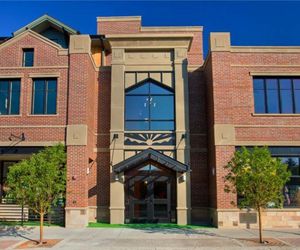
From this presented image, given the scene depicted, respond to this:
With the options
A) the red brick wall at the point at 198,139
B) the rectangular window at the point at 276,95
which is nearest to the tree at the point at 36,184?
the red brick wall at the point at 198,139

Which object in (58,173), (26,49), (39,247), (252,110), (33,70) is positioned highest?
(26,49)

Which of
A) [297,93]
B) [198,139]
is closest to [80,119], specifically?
[198,139]

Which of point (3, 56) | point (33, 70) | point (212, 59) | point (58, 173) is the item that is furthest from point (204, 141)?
point (3, 56)

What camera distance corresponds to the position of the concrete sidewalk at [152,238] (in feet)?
39.9

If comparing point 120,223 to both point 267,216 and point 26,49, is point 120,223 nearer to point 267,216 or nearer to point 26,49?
point 267,216

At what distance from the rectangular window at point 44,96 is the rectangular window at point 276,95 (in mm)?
10094

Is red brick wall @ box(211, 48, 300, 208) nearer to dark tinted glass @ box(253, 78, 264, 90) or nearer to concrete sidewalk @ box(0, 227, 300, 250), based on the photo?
dark tinted glass @ box(253, 78, 264, 90)

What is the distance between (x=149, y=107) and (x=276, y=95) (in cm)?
645

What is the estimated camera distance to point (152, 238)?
44.5 ft

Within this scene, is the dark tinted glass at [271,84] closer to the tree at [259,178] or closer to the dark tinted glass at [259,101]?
the dark tinted glass at [259,101]

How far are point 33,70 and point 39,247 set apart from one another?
31.1 ft

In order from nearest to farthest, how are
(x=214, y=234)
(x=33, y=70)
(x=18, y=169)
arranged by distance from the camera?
(x=18, y=169), (x=214, y=234), (x=33, y=70)

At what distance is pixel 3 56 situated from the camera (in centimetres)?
1864

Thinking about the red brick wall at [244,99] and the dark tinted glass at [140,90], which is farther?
the dark tinted glass at [140,90]
